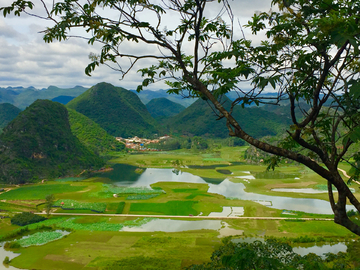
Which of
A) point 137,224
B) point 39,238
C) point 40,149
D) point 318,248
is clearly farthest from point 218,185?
point 40,149

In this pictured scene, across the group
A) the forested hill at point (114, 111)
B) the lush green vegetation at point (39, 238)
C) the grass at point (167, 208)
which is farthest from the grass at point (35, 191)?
the forested hill at point (114, 111)

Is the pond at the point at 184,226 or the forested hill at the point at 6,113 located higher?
the forested hill at the point at 6,113

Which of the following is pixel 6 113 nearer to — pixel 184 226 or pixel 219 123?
pixel 219 123

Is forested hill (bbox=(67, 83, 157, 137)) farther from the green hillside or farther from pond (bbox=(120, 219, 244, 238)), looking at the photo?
pond (bbox=(120, 219, 244, 238))

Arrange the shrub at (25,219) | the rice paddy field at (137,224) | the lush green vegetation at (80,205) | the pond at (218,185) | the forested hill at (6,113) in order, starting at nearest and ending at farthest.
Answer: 1. the rice paddy field at (137,224)
2. the shrub at (25,219)
3. the lush green vegetation at (80,205)
4. the pond at (218,185)
5. the forested hill at (6,113)

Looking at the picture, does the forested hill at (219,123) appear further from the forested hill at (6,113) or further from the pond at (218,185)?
the forested hill at (6,113)

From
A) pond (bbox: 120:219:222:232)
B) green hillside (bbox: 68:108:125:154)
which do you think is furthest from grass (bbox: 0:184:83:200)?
green hillside (bbox: 68:108:125:154)
